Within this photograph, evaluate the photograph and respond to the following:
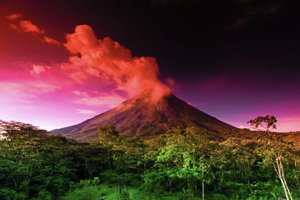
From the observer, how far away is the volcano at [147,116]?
419 ft

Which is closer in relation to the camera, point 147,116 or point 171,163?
point 171,163

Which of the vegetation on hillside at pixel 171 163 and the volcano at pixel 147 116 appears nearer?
the vegetation on hillside at pixel 171 163

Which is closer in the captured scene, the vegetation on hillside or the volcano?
the vegetation on hillside

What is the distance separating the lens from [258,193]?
12.3m

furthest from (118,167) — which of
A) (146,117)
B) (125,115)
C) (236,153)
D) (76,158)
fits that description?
(125,115)

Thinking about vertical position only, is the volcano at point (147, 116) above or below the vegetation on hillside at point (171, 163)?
above

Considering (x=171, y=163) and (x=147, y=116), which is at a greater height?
(x=147, y=116)

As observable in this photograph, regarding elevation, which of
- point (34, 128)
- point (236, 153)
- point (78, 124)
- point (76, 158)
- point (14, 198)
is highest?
point (78, 124)

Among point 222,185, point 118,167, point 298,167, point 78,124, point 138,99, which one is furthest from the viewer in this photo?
point 138,99

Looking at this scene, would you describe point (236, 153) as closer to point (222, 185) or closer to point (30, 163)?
point (222, 185)

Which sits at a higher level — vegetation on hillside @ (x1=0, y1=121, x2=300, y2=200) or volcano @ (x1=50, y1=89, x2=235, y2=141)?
volcano @ (x1=50, y1=89, x2=235, y2=141)

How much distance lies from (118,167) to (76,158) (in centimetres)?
499

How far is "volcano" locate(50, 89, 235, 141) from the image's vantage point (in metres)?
128

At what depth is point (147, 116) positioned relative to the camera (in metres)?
146
